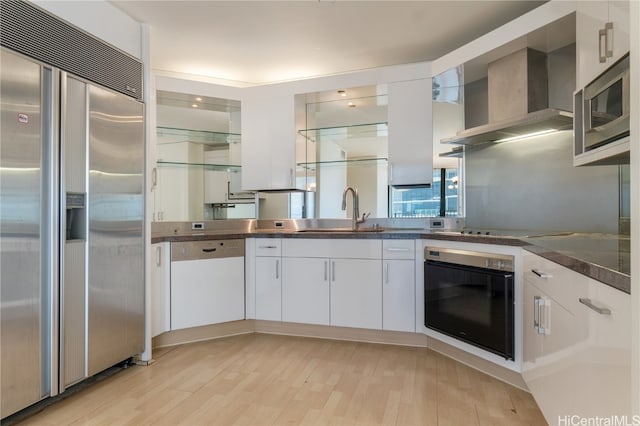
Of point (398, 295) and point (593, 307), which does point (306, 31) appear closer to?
point (398, 295)

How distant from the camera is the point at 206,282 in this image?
9.93 ft

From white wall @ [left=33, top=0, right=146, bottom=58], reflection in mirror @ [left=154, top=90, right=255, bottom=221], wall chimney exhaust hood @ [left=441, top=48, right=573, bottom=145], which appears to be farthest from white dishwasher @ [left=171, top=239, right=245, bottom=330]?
wall chimney exhaust hood @ [left=441, top=48, right=573, bottom=145]

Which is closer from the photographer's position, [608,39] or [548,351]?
[608,39]

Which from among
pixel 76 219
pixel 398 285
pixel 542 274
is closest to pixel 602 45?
pixel 542 274

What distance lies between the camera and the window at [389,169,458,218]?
329 centimetres

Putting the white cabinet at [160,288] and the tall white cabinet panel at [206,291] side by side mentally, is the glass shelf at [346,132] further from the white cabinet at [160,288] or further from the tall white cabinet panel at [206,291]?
the white cabinet at [160,288]

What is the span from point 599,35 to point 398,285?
197 cm

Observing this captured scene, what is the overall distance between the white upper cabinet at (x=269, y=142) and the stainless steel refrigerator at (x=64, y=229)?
1.32 m

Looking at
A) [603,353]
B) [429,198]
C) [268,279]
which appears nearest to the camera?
[603,353]

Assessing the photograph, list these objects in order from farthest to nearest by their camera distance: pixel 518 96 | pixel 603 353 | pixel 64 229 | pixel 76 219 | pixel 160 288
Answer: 1. pixel 160 288
2. pixel 518 96
3. pixel 76 219
4. pixel 64 229
5. pixel 603 353

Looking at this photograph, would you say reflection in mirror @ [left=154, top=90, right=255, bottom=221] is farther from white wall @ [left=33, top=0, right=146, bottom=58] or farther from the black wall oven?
the black wall oven

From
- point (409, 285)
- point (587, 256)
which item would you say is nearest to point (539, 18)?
point (587, 256)

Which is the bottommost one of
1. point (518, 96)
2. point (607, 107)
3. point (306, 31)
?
point (607, 107)

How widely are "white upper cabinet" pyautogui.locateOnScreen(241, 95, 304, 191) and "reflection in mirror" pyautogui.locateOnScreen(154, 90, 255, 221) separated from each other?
16cm
